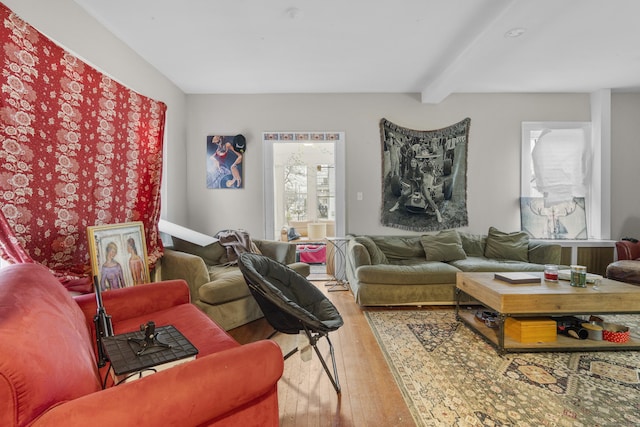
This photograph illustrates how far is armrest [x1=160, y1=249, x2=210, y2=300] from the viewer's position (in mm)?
2732

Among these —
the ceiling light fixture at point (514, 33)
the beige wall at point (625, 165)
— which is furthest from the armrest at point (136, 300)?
the beige wall at point (625, 165)

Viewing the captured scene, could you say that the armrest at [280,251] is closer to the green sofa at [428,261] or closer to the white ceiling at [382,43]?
the green sofa at [428,261]

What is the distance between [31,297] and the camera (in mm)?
1116

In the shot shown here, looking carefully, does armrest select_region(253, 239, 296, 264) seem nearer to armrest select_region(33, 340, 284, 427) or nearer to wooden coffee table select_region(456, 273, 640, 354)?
wooden coffee table select_region(456, 273, 640, 354)

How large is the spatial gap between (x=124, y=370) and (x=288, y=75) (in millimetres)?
3442

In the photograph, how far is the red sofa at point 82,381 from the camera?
2.53ft

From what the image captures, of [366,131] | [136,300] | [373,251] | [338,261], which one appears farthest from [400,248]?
[136,300]

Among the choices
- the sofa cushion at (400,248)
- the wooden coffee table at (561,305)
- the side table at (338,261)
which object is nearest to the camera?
the wooden coffee table at (561,305)

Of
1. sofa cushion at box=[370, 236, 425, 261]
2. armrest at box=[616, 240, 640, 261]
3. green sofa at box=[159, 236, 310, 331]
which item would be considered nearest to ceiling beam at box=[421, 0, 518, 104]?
sofa cushion at box=[370, 236, 425, 261]

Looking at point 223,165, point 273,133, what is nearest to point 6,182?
point 223,165

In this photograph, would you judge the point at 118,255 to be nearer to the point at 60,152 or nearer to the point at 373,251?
the point at 60,152

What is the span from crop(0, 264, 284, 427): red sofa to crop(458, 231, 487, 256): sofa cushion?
3.54 meters

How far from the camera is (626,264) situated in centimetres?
350

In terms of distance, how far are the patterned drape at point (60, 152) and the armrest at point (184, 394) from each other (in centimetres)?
125
